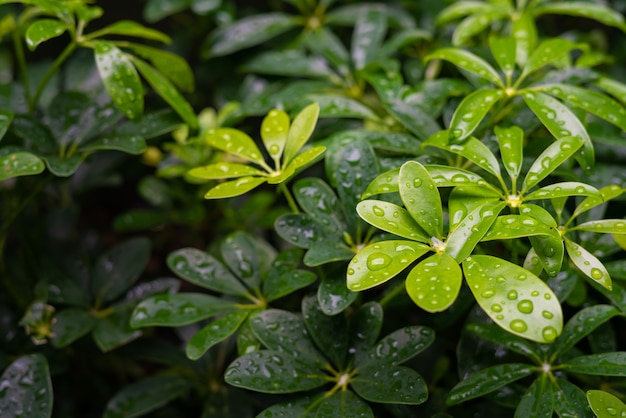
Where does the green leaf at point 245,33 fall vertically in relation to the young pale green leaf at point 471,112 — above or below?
below

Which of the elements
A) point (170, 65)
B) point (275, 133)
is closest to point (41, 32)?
point (170, 65)

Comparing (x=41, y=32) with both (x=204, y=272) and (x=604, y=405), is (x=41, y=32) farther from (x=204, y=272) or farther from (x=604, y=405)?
(x=604, y=405)

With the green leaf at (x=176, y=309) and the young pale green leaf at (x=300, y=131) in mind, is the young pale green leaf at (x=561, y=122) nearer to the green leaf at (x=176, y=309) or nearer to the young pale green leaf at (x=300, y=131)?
the young pale green leaf at (x=300, y=131)

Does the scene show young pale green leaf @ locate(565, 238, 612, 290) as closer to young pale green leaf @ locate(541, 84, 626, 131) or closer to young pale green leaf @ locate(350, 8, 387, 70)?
young pale green leaf @ locate(541, 84, 626, 131)

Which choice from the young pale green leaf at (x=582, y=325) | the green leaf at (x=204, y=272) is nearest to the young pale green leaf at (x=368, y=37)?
the green leaf at (x=204, y=272)

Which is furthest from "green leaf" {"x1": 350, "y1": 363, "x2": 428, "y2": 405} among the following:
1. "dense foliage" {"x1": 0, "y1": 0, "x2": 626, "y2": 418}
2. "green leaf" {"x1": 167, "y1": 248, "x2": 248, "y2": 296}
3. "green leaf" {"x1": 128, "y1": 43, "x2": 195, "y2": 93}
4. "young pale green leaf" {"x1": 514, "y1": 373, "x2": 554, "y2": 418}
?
"green leaf" {"x1": 128, "y1": 43, "x2": 195, "y2": 93}
